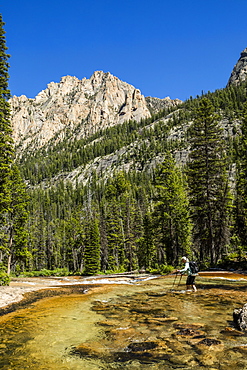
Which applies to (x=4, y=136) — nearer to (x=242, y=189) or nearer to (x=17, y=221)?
(x=17, y=221)

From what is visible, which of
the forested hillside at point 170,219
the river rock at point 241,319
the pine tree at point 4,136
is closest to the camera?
the river rock at point 241,319

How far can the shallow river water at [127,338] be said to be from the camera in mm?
4730

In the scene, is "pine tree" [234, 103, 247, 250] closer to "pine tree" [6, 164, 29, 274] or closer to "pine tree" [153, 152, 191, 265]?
"pine tree" [153, 152, 191, 265]

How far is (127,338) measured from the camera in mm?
6164

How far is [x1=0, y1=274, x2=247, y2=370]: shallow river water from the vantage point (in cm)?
473

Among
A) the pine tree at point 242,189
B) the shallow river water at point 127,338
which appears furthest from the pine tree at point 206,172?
the shallow river water at point 127,338

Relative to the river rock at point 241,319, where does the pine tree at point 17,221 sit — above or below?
above

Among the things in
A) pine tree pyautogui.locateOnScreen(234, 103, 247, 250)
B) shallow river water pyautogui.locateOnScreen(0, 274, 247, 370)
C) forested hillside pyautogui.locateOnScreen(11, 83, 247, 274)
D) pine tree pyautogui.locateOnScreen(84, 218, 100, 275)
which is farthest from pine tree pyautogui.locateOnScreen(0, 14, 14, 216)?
pine tree pyautogui.locateOnScreen(84, 218, 100, 275)

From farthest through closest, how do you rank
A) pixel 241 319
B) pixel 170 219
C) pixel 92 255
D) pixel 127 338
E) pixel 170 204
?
1. pixel 92 255
2. pixel 170 219
3. pixel 170 204
4. pixel 241 319
5. pixel 127 338

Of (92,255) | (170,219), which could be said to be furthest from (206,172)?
(92,255)

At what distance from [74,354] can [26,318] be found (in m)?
4.11

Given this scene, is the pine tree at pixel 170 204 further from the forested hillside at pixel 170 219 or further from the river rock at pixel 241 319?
the river rock at pixel 241 319

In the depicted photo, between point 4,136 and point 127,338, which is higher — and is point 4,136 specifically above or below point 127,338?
above

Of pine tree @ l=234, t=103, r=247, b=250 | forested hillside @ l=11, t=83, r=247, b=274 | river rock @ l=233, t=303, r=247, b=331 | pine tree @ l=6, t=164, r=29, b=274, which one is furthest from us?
pine tree @ l=6, t=164, r=29, b=274
